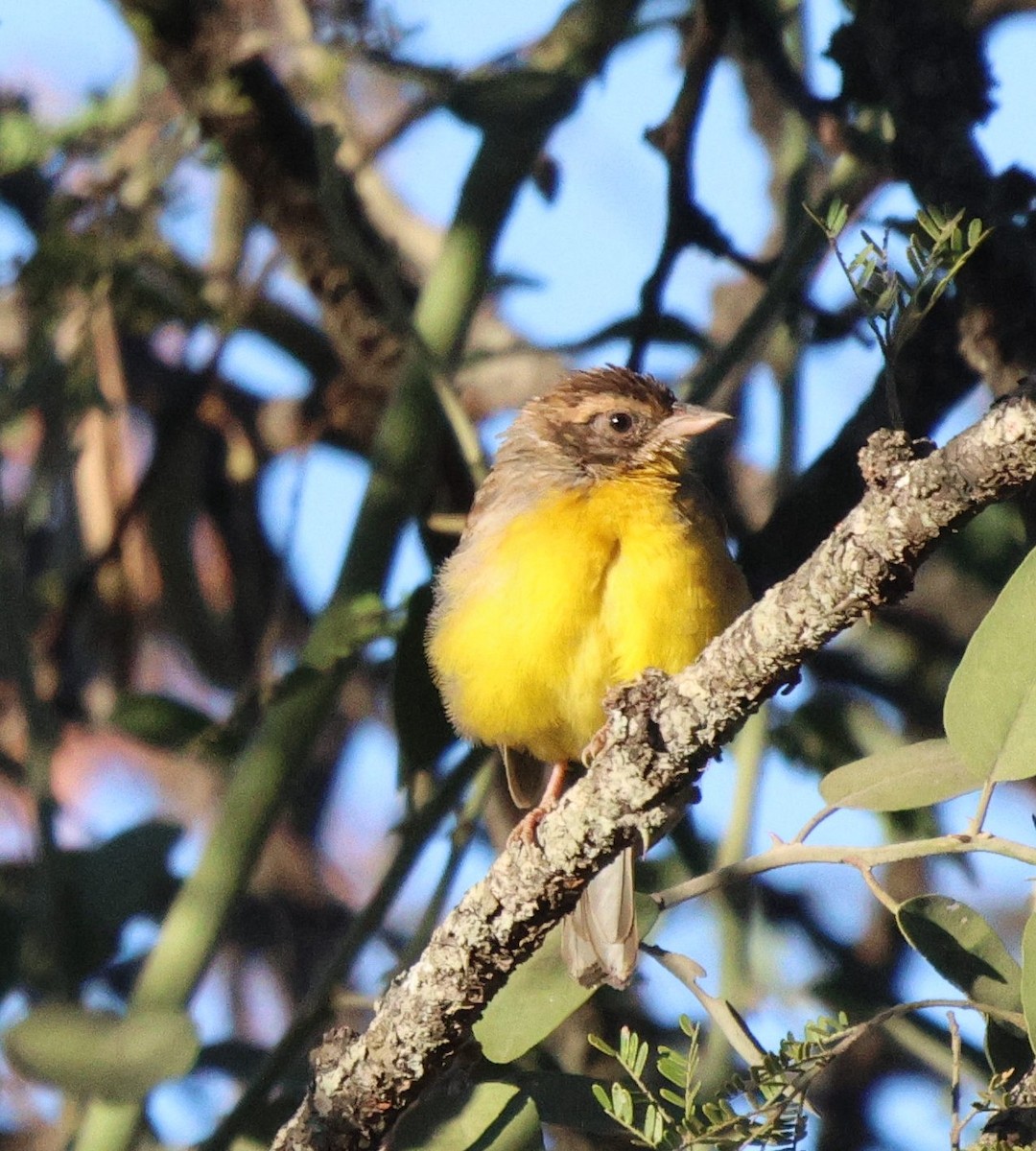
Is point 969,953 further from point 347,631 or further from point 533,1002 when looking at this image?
point 347,631

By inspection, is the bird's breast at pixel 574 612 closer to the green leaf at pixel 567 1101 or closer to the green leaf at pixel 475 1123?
the green leaf at pixel 567 1101

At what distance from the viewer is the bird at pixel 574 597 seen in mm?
3857

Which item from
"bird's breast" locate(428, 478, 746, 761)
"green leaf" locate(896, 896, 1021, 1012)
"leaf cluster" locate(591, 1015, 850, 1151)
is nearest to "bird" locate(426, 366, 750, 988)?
"bird's breast" locate(428, 478, 746, 761)

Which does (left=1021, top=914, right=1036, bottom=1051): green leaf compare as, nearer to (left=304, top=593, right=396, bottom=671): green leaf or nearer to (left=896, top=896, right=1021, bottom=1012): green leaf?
(left=896, top=896, right=1021, bottom=1012): green leaf

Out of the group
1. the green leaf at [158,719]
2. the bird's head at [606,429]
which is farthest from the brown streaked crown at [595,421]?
the green leaf at [158,719]

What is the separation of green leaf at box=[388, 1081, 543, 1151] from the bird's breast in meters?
1.02

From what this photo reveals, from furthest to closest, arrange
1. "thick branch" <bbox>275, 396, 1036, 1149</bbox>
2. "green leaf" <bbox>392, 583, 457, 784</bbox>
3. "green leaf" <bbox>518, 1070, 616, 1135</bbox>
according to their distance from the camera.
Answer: "green leaf" <bbox>392, 583, 457, 784</bbox> → "green leaf" <bbox>518, 1070, 616, 1135</bbox> → "thick branch" <bbox>275, 396, 1036, 1149</bbox>

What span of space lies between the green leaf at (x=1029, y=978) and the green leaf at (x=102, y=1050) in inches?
69.0

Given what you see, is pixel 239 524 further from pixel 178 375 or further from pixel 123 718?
pixel 123 718

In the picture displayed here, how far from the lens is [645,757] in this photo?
2.56 meters

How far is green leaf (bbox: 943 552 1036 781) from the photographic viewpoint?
99.3 inches

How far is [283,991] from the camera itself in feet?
19.2

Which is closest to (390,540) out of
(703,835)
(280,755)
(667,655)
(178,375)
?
(280,755)

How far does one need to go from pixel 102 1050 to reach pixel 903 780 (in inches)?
66.6
